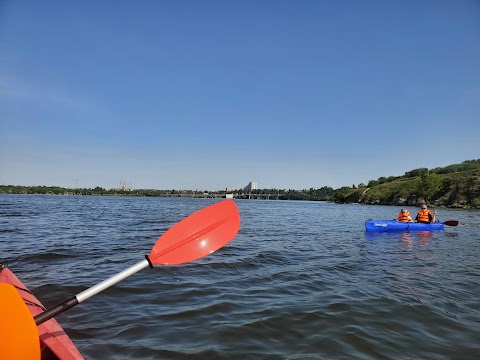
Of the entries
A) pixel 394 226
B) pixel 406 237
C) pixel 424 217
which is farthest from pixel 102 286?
pixel 424 217

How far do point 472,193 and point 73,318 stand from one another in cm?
7616

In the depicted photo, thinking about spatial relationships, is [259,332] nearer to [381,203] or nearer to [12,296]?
[12,296]

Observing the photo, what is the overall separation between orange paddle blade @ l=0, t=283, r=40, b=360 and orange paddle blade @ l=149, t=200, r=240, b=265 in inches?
52.3

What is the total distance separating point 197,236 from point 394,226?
1566 cm

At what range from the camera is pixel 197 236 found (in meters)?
4.07

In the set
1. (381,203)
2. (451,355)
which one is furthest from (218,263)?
(381,203)

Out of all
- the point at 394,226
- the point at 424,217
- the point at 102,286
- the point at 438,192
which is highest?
the point at 438,192

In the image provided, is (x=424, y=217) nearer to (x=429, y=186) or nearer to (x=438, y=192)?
(x=429, y=186)

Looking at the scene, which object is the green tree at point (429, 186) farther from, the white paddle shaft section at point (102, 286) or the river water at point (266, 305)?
the white paddle shaft section at point (102, 286)

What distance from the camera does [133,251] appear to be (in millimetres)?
9578

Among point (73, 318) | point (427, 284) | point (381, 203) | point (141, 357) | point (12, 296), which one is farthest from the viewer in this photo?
point (381, 203)

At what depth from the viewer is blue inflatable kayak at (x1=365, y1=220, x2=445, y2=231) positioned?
1658 centimetres

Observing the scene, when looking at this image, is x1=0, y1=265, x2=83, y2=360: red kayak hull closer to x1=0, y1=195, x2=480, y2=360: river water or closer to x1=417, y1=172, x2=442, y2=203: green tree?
x1=0, y1=195, x2=480, y2=360: river water

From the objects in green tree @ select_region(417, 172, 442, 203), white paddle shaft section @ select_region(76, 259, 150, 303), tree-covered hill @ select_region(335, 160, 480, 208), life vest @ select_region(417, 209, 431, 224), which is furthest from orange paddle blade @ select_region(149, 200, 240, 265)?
green tree @ select_region(417, 172, 442, 203)
